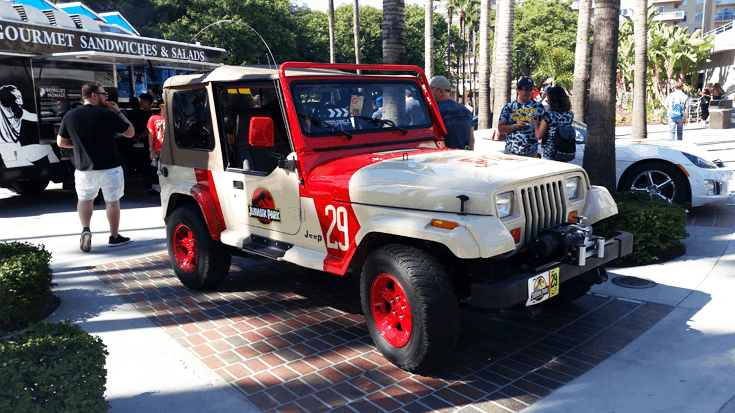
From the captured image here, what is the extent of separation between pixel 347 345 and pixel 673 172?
5.75m

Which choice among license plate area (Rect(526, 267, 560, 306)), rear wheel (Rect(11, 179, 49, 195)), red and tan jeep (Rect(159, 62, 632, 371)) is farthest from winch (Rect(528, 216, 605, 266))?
rear wheel (Rect(11, 179, 49, 195))

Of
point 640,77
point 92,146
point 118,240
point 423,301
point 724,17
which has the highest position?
point 724,17

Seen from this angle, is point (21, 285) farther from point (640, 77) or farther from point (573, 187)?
point (640, 77)

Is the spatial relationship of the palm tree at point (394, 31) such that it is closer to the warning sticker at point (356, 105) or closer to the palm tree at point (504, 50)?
the warning sticker at point (356, 105)

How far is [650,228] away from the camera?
6055 millimetres

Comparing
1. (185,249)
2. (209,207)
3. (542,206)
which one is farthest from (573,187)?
(185,249)

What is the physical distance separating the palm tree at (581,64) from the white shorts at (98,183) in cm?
Result: 852

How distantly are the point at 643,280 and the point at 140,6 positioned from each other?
36.7 metres

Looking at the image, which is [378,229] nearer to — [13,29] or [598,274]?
[598,274]

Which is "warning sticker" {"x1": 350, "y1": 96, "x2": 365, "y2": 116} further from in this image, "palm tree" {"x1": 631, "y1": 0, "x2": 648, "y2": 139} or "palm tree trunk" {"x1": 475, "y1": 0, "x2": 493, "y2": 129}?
"palm tree trunk" {"x1": 475, "y1": 0, "x2": 493, "y2": 129}

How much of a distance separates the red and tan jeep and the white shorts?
1549 mm

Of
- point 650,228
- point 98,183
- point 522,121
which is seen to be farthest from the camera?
point 98,183

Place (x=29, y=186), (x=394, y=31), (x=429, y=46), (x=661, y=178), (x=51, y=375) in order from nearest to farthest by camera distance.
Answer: (x=51, y=375), (x=661, y=178), (x=394, y=31), (x=29, y=186), (x=429, y=46)

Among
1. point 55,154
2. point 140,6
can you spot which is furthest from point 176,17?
point 55,154
